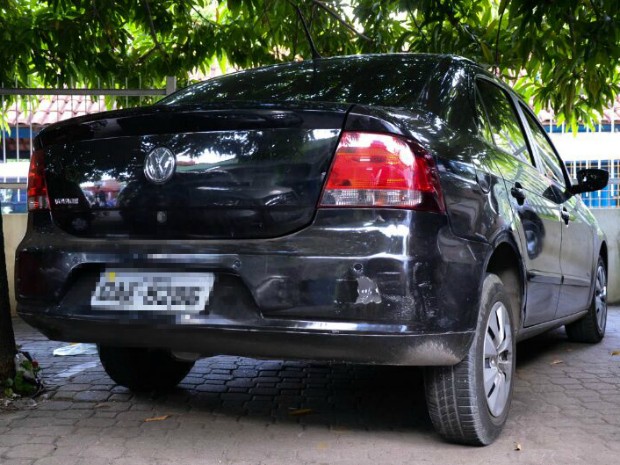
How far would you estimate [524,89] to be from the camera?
26.8 ft

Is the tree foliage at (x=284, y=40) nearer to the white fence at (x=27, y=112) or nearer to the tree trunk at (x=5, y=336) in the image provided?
the white fence at (x=27, y=112)

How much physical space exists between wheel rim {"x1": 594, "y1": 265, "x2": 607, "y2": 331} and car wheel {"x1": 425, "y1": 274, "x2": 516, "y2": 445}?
2.91m

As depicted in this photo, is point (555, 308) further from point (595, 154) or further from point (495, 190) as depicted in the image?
point (595, 154)

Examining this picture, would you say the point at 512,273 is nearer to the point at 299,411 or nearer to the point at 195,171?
the point at 299,411

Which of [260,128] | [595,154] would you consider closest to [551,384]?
[260,128]

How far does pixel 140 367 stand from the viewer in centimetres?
418

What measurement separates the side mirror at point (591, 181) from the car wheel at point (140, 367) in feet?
9.33

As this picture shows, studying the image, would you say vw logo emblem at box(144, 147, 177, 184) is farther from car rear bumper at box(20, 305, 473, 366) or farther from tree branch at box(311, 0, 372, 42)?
tree branch at box(311, 0, 372, 42)

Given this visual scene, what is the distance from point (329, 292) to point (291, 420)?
1195 millimetres

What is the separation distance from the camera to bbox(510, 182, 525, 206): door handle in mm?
3773

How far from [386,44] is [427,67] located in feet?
14.1

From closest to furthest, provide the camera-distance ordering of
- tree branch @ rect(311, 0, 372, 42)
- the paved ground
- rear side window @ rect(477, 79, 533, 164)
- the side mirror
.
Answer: the paved ground < rear side window @ rect(477, 79, 533, 164) < the side mirror < tree branch @ rect(311, 0, 372, 42)

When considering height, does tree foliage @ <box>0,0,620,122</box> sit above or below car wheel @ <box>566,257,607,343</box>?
above

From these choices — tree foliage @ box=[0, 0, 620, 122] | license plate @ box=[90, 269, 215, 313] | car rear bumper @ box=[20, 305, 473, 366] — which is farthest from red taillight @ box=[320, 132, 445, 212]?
tree foliage @ box=[0, 0, 620, 122]
